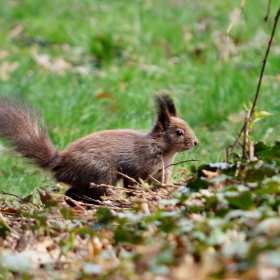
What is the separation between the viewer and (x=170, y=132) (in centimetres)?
476

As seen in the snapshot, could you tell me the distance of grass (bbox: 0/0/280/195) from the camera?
20.3 feet

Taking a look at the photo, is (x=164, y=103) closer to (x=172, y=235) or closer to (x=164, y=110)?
(x=164, y=110)

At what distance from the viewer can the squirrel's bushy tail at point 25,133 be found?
4367mm

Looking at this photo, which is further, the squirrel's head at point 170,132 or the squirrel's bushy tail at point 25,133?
the squirrel's head at point 170,132

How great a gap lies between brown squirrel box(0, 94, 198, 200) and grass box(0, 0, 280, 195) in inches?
9.1

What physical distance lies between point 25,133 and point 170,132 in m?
0.97

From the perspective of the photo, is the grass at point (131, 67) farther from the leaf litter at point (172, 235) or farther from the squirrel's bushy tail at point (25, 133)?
the leaf litter at point (172, 235)

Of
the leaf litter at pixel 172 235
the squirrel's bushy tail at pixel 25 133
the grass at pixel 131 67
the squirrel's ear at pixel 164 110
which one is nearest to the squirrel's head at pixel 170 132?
the squirrel's ear at pixel 164 110

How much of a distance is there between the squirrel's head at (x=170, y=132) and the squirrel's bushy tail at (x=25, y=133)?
73 centimetres

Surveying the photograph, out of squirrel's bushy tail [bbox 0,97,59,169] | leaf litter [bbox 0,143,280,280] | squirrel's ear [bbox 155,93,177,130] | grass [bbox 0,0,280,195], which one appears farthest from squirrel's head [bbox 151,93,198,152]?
leaf litter [bbox 0,143,280,280]

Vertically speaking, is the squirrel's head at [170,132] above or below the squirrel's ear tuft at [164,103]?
below

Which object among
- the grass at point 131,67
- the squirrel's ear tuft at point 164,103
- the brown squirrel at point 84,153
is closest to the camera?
the brown squirrel at point 84,153

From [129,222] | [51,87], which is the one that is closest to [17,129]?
[129,222]

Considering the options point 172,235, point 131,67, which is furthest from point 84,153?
point 131,67
